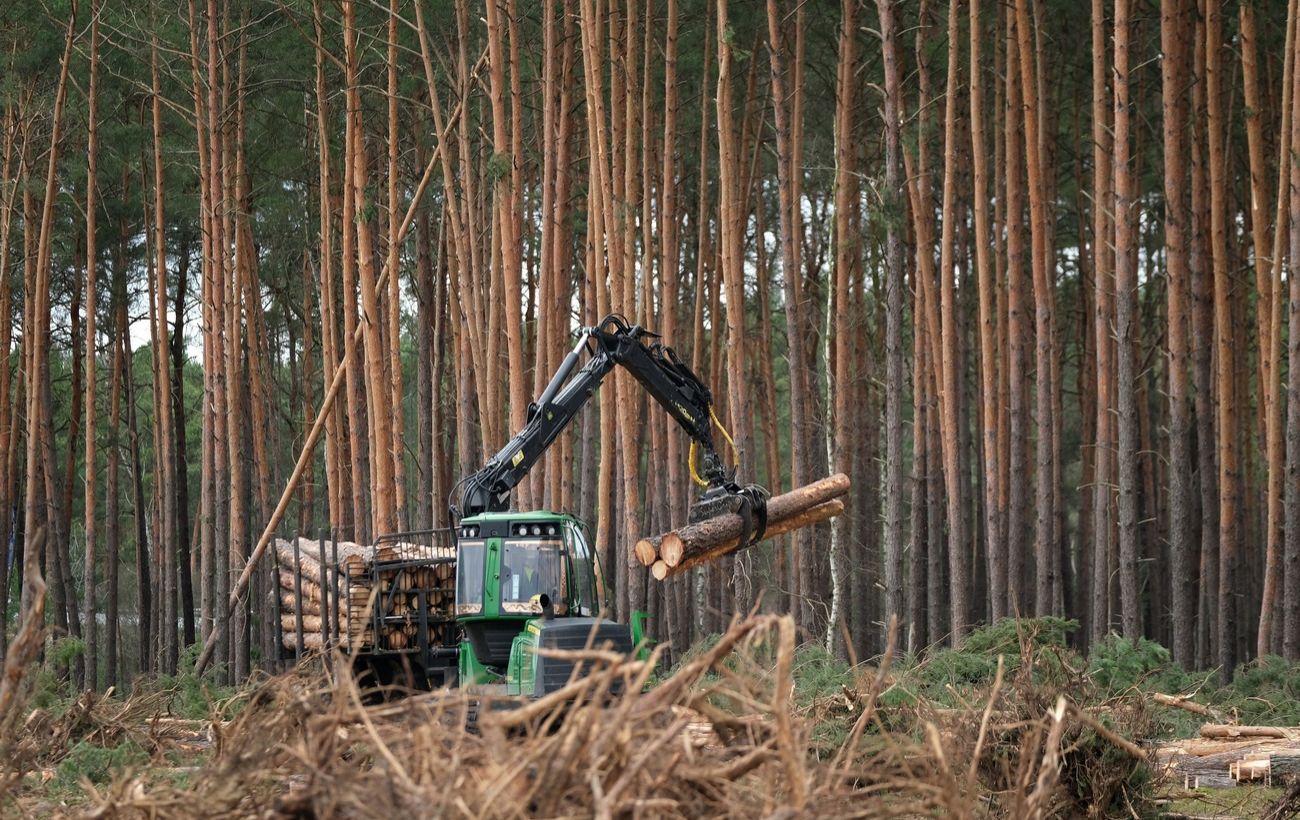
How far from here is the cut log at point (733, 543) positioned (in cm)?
1133

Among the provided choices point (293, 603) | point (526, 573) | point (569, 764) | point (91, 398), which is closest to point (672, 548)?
point (526, 573)

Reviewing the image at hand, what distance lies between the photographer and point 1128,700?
32.0 ft

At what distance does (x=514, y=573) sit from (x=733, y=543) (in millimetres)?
2385

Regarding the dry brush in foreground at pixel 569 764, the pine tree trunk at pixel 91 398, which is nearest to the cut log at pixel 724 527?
the dry brush in foreground at pixel 569 764

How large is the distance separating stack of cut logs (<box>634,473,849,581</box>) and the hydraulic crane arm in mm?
380

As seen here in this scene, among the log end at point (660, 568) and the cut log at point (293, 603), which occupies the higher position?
the log end at point (660, 568)

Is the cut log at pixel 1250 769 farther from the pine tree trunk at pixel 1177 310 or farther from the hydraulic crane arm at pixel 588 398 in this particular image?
the pine tree trunk at pixel 1177 310

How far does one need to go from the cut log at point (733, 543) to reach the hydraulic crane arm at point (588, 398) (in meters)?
0.46

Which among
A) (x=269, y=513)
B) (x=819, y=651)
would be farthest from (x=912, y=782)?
(x=269, y=513)

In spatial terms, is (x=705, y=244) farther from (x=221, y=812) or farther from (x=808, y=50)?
(x=221, y=812)

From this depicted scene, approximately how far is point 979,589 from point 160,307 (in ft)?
46.0

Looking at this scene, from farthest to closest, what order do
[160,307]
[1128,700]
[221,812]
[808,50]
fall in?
1. [808,50]
2. [160,307]
3. [1128,700]
4. [221,812]

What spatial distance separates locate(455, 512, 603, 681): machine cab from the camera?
408 inches

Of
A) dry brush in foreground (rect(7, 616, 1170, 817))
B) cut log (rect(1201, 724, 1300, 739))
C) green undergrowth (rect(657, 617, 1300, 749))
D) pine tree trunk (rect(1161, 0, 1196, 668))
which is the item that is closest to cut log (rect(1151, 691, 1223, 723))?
green undergrowth (rect(657, 617, 1300, 749))
